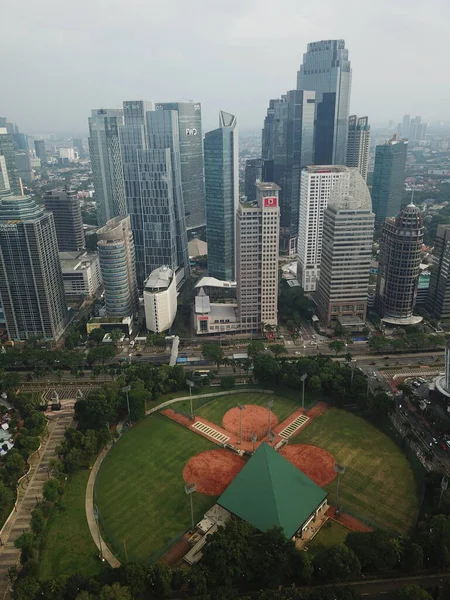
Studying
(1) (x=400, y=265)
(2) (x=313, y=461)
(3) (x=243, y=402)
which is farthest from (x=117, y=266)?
(1) (x=400, y=265)

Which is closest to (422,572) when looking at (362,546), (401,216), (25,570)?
(362,546)

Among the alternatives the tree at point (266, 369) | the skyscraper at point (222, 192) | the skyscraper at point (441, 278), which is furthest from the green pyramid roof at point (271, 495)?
the skyscraper at point (222, 192)

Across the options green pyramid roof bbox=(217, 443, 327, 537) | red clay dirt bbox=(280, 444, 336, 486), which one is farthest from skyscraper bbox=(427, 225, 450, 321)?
green pyramid roof bbox=(217, 443, 327, 537)

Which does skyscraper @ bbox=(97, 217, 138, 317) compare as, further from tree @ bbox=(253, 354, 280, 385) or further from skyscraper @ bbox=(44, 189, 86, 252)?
skyscraper @ bbox=(44, 189, 86, 252)

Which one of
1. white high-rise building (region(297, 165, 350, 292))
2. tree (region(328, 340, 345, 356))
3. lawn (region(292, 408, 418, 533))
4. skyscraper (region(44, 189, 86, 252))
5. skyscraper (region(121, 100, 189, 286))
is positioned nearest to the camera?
lawn (region(292, 408, 418, 533))

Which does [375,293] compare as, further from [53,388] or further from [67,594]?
[67,594]
